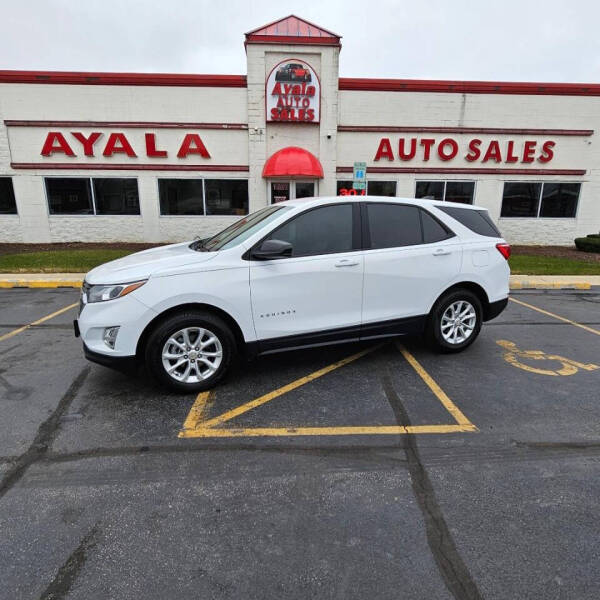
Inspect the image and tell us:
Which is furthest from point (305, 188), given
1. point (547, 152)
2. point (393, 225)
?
point (393, 225)

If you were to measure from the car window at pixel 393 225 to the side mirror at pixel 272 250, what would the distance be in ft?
3.47

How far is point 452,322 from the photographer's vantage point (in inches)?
193

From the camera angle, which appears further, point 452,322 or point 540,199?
Result: point 540,199

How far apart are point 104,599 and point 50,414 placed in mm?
2126

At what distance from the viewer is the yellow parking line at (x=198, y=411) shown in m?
3.37

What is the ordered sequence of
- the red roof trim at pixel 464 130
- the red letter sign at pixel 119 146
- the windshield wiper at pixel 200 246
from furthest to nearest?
the red roof trim at pixel 464 130 → the red letter sign at pixel 119 146 → the windshield wiper at pixel 200 246

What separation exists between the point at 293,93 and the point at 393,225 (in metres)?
11.5

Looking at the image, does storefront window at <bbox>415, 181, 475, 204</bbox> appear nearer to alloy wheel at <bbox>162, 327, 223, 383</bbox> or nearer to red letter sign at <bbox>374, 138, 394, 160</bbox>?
red letter sign at <bbox>374, 138, 394, 160</bbox>

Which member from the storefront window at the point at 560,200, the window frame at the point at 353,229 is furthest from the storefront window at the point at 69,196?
the storefront window at the point at 560,200

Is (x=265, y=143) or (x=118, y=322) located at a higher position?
(x=265, y=143)

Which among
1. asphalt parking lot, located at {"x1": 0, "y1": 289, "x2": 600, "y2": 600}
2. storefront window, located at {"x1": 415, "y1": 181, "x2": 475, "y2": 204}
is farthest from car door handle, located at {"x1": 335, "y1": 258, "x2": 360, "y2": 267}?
storefront window, located at {"x1": 415, "y1": 181, "x2": 475, "y2": 204}

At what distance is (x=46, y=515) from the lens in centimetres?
239

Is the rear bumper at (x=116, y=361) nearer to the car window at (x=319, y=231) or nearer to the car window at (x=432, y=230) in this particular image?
the car window at (x=319, y=231)

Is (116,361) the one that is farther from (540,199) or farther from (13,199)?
(540,199)
